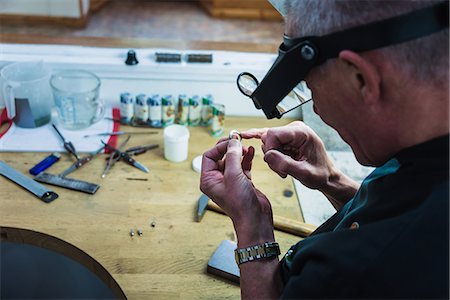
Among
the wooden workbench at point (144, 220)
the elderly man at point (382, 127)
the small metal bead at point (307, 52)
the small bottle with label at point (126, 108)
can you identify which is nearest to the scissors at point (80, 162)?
the wooden workbench at point (144, 220)

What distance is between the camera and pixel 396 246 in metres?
0.70

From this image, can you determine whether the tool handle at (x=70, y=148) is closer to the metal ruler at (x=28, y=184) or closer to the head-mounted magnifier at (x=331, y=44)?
the metal ruler at (x=28, y=184)

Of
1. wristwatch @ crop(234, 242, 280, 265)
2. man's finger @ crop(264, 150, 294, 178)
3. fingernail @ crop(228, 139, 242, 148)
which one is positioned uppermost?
fingernail @ crop(228, 139, 242, 148)

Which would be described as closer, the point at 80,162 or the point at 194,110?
the point at 80,162

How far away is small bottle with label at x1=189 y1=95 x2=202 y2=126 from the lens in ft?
5.37

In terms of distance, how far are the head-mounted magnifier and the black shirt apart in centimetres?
17

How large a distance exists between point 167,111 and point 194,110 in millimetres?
91

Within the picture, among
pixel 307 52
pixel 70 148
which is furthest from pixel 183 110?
pixel 307 52

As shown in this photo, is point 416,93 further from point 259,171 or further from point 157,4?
point 157,4

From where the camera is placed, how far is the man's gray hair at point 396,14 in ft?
2.20

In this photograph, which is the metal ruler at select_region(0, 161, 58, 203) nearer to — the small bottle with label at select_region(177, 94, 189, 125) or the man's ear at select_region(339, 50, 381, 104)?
the small bottle with label at select_region(177, 94, 189, 125)

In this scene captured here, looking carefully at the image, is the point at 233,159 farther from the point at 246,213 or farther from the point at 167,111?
the point at 167,111

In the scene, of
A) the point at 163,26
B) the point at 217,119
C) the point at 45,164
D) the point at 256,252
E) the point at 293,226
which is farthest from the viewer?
the point at 163,26

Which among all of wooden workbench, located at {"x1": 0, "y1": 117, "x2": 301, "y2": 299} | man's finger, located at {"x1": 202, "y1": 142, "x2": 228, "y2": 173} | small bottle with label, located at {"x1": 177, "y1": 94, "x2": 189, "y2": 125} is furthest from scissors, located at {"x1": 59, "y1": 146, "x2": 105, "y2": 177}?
man's finger, located at {"x1": 202, "y1": 142, "x2": 228, "y2": 173}
